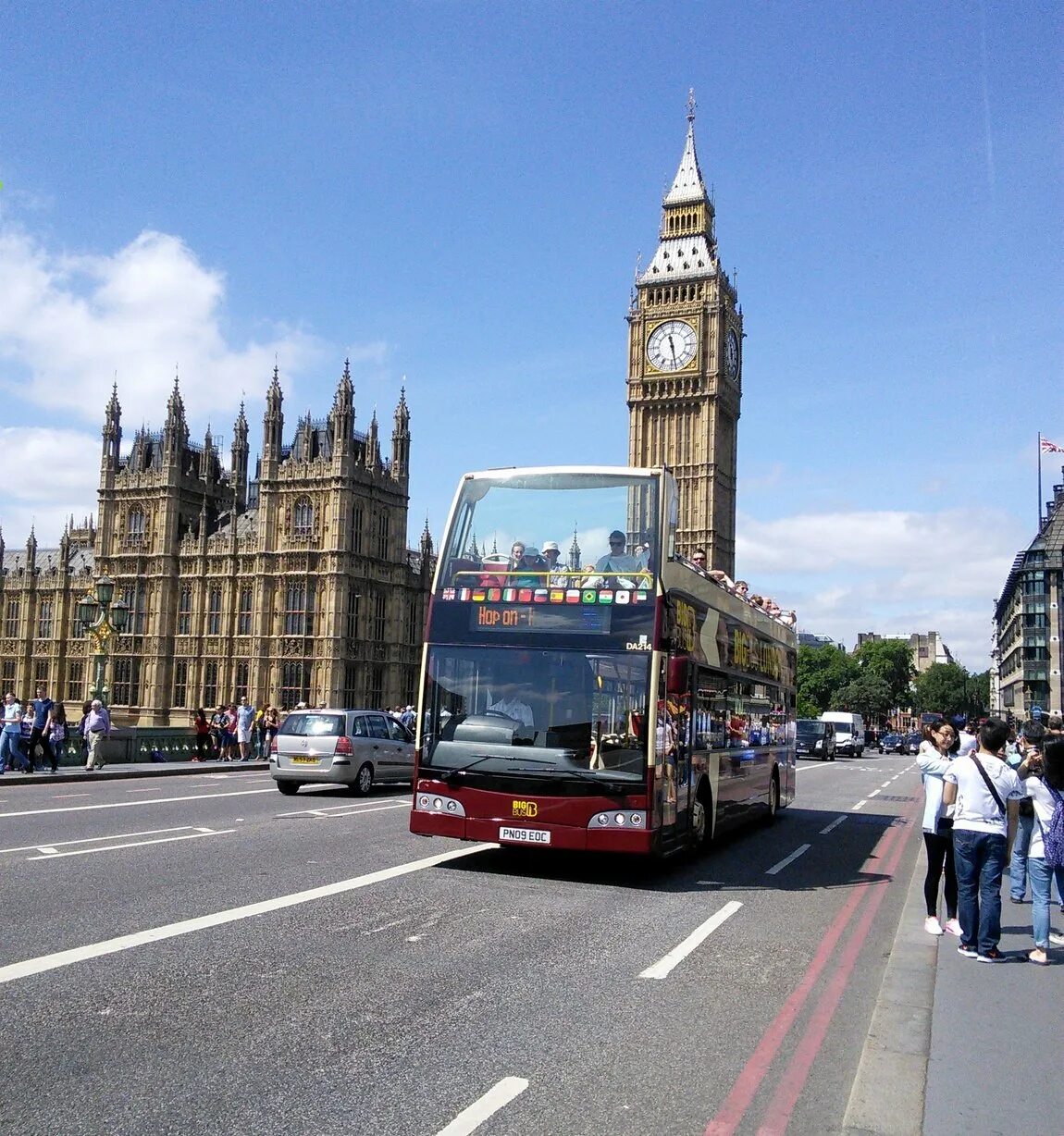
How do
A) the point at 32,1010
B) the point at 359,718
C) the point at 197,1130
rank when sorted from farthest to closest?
the point at 359,718 → the point at 32,1010 → the point at 197,1130

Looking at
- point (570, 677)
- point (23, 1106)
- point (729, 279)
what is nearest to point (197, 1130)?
point (23, 1106)

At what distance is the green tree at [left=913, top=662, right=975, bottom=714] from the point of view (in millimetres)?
161000

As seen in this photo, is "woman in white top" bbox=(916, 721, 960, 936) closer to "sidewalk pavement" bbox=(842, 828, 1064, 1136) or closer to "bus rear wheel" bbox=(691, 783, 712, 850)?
"sidewalk pavement" bbox=(842, 828, 1064, 1136)

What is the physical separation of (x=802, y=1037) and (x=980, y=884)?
2.41 metres

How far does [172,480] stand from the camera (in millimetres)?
67688

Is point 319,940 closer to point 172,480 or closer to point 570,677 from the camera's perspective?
point 570,677

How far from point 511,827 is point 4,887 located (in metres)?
4.54

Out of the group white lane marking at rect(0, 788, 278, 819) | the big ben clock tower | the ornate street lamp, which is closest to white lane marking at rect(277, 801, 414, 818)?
white lane marking at rect(0, 788, 278, 819)

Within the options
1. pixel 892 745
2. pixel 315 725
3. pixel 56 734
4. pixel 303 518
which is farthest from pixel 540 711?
pixel 892 745

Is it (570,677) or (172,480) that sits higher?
(172,480)

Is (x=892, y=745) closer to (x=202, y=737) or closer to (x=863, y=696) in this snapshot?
(x=863, y=696)

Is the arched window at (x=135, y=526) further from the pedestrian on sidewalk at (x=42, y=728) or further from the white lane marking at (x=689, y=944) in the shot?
the white lane marking at (x=689, y=944)

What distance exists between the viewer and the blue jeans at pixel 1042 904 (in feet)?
25.9

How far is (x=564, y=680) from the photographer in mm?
10961
